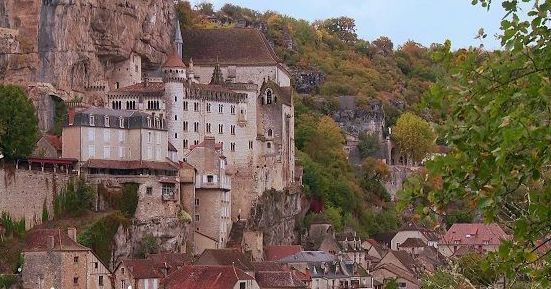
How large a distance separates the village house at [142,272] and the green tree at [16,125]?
8411 millimetres

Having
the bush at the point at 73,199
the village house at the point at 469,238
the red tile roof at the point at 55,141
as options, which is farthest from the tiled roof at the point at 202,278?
the village house at the point at 469,238

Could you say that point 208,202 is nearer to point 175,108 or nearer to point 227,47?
point 175,108

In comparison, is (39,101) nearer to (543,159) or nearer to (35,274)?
(35,274)

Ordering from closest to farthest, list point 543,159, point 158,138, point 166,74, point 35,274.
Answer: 1. point 543,159
2. point 35,274
3. point 158,138
4. point 166,74

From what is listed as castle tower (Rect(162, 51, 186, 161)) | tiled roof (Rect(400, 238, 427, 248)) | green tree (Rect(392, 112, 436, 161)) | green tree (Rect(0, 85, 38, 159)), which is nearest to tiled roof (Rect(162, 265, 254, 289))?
green tree (Rect(0, 85, 38, 159))

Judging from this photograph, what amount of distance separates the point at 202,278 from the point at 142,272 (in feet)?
10.2

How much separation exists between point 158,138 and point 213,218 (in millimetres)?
5757

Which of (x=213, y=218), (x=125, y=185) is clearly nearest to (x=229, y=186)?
(x=213, y=218)

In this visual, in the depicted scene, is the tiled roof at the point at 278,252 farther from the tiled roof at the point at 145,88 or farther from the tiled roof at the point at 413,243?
the tiled roof at the point at 413,243

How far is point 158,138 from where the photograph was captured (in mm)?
80062

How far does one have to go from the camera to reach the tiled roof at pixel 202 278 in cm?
6994

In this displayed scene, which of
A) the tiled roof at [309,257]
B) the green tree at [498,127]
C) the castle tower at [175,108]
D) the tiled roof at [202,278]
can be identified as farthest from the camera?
the tiled roof at [309,257]

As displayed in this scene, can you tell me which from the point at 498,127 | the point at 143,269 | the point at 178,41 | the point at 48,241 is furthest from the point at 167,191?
the point at 498,127

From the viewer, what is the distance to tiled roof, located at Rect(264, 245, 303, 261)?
85.2 metres
